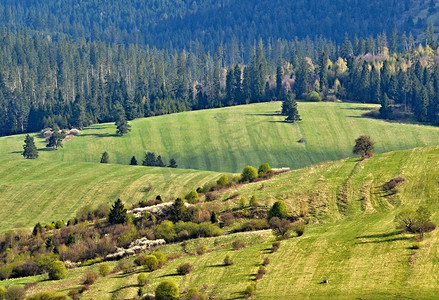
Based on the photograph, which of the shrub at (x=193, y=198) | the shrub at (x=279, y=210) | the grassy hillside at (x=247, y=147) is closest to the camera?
the shrub at (x=279, y=210)

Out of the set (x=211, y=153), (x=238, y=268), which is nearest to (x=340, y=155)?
(x=211, y=153)

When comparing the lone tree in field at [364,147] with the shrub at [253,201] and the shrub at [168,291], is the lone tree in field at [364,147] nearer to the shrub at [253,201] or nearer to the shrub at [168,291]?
the shrub at [253,201]

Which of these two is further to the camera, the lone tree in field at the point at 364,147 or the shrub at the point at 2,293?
the lone tree in field at the point at 364,147

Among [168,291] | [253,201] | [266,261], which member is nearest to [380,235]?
[266,261]

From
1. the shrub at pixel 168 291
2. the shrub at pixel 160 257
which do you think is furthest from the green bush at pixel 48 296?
the shrub at pixel 160 257

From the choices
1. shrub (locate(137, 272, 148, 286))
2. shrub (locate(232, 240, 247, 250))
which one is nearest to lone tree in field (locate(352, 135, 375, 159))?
shrub (locate(232, 240, 247, 250))

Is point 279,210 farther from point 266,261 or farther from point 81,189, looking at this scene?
point 81,189

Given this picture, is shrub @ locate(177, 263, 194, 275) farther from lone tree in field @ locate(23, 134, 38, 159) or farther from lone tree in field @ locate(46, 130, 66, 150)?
lone tree in field @ locate(46, 130, 66, 150)
